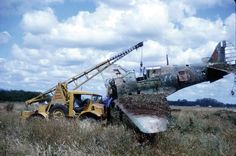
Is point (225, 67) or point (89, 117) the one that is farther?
point (225, 67)

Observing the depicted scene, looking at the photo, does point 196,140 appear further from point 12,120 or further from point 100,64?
point 100,64

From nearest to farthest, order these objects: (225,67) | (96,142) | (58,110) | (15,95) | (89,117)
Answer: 1. (96,142)
2. (89,117)
3. (58,110)
4. (225,67)
5. (15,95)

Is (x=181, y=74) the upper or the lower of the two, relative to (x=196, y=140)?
upper

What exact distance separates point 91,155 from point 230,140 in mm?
4395

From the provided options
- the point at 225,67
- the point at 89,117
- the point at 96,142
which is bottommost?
the point at 96,142

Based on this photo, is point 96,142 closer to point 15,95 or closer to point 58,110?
point 58,110

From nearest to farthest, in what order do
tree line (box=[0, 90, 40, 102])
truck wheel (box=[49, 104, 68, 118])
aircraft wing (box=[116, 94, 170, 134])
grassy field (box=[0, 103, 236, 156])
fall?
grassy field (box=[0, 103, 236, 156]), aircraft wing (box=[116, 94, 170, 134]), truck wheel (box=[49, 104, 68, 118]), tree line (box=[0, 90, 40, 102])

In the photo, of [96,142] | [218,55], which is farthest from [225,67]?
[96,142]

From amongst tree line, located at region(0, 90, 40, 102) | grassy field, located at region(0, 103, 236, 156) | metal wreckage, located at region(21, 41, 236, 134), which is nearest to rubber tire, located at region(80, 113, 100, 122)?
metal wreckage, located at region(21, 41, 236, 134)

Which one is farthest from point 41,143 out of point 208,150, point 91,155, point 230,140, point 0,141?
point 230,140

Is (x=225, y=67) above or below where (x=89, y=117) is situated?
above

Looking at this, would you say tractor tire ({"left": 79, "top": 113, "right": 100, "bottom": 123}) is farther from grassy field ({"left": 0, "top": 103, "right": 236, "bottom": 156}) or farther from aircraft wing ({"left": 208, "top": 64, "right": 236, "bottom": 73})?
aircraft wing ({"left": 208, "top": 64, "right": 236, "bottom": 73})

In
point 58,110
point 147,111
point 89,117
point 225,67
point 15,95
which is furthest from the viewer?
point 15,95

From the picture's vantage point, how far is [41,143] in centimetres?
945
